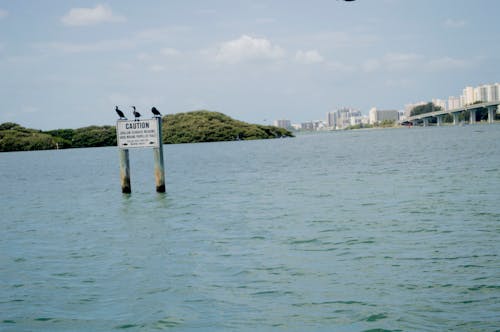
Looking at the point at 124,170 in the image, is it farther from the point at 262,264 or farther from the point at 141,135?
the point at 262,264

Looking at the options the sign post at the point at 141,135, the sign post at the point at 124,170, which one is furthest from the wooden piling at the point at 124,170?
the sign post at the point at 141,135

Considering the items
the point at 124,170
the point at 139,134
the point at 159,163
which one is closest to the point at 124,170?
the point at 124,170

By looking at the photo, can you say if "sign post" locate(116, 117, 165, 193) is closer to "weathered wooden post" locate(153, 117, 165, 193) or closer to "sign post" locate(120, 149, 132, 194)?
"weathered wooden post" locate(153, 117, 165, 193)

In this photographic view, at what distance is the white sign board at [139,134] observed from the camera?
25953 millimetres

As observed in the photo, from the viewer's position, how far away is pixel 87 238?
674 inches

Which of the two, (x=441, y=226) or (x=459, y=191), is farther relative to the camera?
(x=459, y=191)

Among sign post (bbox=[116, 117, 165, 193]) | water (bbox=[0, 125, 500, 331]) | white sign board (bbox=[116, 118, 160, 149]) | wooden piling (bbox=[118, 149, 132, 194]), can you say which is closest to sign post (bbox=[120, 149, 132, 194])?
wooden piling (bbox=[118, 149, 132, 194])

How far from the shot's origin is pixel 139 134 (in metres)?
26.1

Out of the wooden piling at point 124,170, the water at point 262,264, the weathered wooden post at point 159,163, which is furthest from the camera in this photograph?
the wooden piling at point 124,170

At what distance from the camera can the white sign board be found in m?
26.0

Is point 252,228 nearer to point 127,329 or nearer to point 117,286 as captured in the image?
point 117,286

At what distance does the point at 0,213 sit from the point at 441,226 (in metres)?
17.6

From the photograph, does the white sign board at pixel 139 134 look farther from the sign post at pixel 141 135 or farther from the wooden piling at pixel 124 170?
the wooden piling at pixel 124 170

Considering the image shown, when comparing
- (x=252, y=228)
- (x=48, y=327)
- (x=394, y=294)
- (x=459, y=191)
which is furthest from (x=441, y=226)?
(x=48, y=327)
